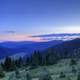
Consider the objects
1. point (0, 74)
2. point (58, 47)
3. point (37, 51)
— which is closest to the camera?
point (0, 74)

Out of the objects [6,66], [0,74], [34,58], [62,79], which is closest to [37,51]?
[34,58]

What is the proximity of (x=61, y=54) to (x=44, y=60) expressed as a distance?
154 ft

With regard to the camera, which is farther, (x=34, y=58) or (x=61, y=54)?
(x=61, y=54)

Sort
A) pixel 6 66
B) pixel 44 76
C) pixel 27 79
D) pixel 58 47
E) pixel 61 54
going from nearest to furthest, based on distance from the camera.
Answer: pixel 44 76, pixel 27 79, pixel 6 66, pixel 61 54, pixel 58 47

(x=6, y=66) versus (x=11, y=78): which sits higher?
(x=11, y=78)

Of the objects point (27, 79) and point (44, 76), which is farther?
point (27, 79)

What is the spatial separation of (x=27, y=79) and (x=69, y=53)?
127759 mm

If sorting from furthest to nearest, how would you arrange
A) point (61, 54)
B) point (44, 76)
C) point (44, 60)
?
point (61, 54) < point (44, 60) < point (44, 76)

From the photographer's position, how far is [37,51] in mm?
127875

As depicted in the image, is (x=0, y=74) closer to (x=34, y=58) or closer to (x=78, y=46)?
(x=34, y=58)

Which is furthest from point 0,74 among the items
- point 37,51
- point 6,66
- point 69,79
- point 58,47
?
point 58,47

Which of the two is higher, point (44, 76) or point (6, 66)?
point (44, 76)

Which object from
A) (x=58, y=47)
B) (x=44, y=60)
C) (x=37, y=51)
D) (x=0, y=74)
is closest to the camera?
(x=0, y=74)

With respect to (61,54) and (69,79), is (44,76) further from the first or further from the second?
(61,54)
